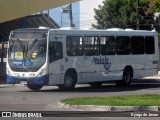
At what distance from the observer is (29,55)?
84.0 ft

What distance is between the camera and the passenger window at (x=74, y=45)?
26.6 meters

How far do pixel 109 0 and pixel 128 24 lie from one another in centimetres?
277

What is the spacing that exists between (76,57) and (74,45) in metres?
0.59

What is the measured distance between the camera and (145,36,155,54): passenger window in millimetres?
31344

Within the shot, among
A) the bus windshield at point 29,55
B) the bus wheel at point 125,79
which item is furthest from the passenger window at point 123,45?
the bus windshield at point 29,55

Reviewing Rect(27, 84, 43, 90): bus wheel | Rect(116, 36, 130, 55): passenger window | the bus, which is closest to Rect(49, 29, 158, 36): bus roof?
the bus

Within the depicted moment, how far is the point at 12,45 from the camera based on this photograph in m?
26.4

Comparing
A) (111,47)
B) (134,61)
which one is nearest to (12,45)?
(111,47)

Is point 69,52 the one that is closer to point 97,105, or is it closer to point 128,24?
point 97,105

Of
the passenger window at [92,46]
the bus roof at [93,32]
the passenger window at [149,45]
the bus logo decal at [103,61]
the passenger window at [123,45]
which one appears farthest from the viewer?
the passenger window at [149,45]

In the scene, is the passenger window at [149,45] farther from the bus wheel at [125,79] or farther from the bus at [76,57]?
the bus wheel at [125,79]

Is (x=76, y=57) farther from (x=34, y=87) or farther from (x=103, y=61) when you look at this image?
(x=34, y=87)

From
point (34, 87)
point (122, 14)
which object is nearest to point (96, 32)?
point (34, 87)

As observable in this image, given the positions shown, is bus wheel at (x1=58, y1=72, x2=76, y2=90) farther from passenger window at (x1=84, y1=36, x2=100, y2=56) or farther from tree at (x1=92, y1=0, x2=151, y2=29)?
tree at (x1=92, y1=0, x2=151, y2=29)
